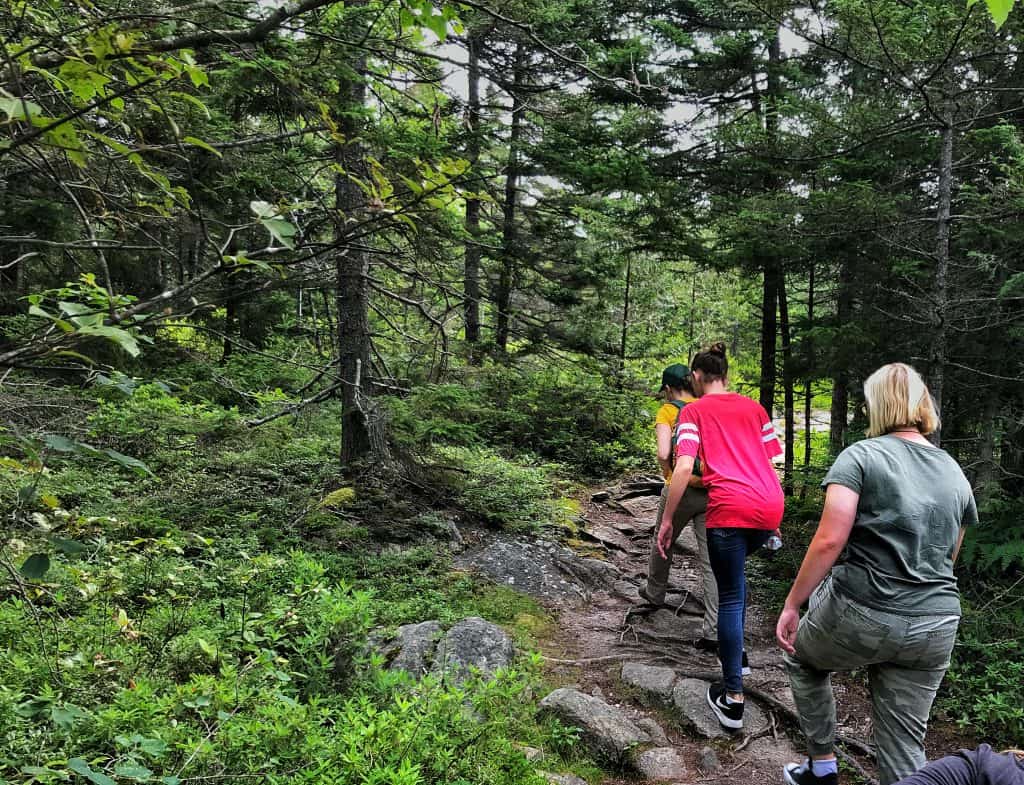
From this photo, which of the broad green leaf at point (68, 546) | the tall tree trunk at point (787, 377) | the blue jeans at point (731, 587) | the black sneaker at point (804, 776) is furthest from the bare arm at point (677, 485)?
the broad green leaf at point (68, 546)

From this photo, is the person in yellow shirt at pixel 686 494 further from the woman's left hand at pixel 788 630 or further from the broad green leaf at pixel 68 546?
the broad green leaf at pixel 68 546

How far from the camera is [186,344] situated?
14500 millimetres

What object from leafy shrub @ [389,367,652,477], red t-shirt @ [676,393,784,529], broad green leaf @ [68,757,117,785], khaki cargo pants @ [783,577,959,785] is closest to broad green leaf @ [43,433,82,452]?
broad green leaf @ [68,757,117,785]

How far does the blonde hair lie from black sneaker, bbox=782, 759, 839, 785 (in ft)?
6.41

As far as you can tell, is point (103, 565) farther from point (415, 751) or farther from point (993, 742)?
point (993, 742)

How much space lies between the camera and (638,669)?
494 centimetres

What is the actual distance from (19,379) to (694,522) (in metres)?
9.55

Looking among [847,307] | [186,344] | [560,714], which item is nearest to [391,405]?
[560,714]

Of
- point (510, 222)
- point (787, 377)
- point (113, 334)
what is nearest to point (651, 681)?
point (113, 334)

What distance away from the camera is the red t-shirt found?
4.12 meters

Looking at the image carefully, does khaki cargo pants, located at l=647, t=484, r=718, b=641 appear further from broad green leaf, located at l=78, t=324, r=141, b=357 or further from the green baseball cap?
broad green leaf, located at l=78, t=324, r=141, b=357

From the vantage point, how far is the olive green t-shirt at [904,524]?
9.12 ft

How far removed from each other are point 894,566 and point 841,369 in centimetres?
573

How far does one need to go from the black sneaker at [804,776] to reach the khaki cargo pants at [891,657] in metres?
0.51
